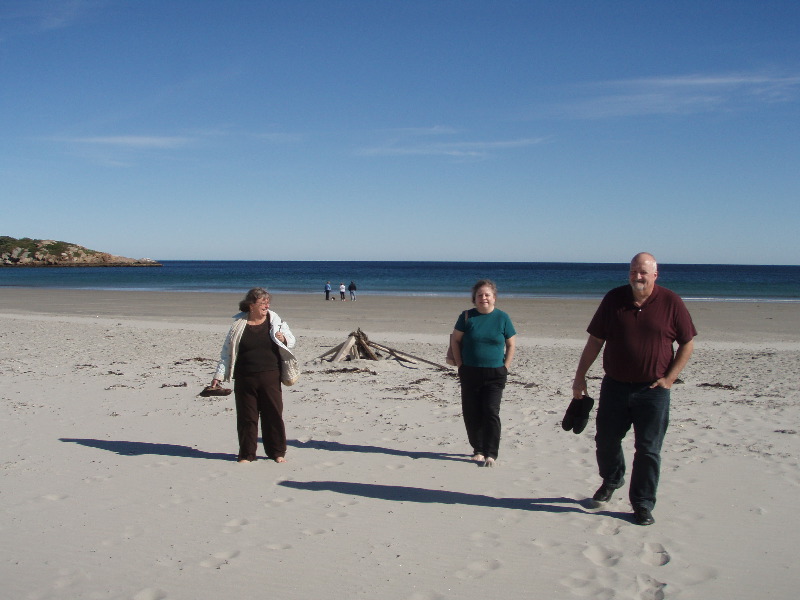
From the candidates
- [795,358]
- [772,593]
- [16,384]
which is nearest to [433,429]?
[772,593]

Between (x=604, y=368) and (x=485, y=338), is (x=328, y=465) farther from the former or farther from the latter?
(x=604, y=368)

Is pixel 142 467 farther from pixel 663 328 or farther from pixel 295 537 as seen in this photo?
pixel 663 328

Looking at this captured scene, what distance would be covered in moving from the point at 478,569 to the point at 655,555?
1.09 metres

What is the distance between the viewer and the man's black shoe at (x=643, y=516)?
14.2ft

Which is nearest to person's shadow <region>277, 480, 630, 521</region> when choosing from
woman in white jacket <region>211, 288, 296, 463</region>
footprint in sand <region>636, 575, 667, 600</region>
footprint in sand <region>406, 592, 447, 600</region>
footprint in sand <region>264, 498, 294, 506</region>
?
footprint in sand <region>264, 498, 294, 506</region>

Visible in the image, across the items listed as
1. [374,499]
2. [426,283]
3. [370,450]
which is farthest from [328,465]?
[426,283]

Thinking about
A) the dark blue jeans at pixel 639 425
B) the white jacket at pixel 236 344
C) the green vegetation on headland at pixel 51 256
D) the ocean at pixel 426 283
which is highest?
the green vegetation on headland at pixel 51 256

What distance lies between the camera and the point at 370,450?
20.6ft

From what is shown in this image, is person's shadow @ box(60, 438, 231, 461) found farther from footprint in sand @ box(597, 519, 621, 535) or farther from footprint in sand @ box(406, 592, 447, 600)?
footprint in sand @ box(597, 519, 621, 535)

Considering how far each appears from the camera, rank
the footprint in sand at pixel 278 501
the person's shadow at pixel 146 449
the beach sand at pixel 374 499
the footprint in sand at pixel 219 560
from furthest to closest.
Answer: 1. the person's shadow at pixel 146 449
2. the footprint in sand at pixel 278 501
3. the footprint in sand at pixel 219 560
4. the beach sand at pixel 374 499

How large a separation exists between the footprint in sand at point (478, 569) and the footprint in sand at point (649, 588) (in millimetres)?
772

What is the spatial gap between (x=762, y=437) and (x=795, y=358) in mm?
7571

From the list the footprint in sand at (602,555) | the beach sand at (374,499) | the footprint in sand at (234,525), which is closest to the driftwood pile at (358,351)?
the beach sand at (374,499)

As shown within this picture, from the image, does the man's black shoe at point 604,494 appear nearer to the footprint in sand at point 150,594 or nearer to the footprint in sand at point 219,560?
the footprint in sand at point 219,560
